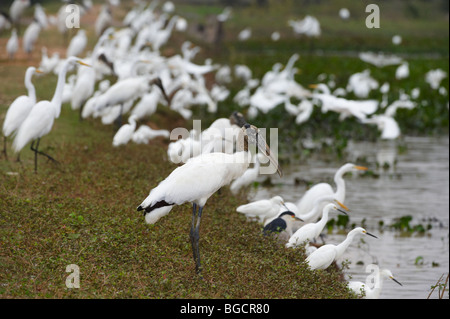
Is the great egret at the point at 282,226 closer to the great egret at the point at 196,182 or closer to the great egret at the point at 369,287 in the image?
the great egret at the point at 369,287

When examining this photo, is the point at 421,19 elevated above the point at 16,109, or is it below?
above

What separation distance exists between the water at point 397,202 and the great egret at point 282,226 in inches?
29.0

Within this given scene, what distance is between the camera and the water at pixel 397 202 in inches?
305

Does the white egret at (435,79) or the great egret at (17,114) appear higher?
the white egret at (435,79)

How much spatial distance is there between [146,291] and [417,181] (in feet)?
26.8

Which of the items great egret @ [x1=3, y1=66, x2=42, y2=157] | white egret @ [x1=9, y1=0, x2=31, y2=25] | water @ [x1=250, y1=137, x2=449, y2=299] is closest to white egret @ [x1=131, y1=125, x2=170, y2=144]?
water @ [x1=250, y1=137, x2=449, y2=299]

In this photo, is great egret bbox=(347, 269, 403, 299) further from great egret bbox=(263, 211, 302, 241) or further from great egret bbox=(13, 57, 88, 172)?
great egret bbox=(13, 57, 88, 172)

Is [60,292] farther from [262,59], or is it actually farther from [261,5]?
[261,5]

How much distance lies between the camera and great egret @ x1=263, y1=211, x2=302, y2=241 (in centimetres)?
685

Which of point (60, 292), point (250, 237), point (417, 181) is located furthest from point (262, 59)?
point (60, 292)

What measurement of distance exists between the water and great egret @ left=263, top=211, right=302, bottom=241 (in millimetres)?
738

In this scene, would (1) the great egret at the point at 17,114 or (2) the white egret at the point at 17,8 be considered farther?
(2) the white egret at the point at 17,8

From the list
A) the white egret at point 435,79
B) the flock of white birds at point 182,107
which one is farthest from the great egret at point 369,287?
the white egret at point 435,79

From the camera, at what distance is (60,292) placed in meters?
4.71
